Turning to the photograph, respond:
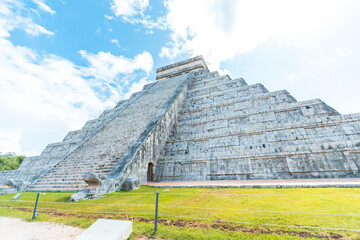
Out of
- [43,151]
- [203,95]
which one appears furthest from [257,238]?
[43,151]

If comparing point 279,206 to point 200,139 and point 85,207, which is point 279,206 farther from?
point 200,139

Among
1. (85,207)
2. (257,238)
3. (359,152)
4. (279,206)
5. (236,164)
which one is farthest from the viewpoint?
(236,164)

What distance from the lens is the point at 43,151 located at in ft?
52.4

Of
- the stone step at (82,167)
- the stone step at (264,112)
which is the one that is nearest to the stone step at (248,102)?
the stone step at (264,112)

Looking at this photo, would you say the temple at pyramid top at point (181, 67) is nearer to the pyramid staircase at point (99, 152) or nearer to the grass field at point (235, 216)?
the pyramid staircase at point (99, 152)

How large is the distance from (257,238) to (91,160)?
862cm

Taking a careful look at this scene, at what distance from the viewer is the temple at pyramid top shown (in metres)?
23.3

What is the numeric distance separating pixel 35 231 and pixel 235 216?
3900mm

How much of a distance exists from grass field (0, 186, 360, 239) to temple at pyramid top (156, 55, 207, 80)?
68.2 ft

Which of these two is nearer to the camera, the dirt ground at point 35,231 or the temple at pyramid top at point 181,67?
the dirt ground at point 35,231

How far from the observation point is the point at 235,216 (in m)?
3.19

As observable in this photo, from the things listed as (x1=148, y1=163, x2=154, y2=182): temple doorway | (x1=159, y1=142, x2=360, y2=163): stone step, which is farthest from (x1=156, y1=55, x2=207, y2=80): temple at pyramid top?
(x1=148, y1=163, x2=154, y2=182): temple doorway

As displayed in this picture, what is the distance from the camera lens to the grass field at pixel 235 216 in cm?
256

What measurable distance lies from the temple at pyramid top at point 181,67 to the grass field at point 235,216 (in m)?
20.8
